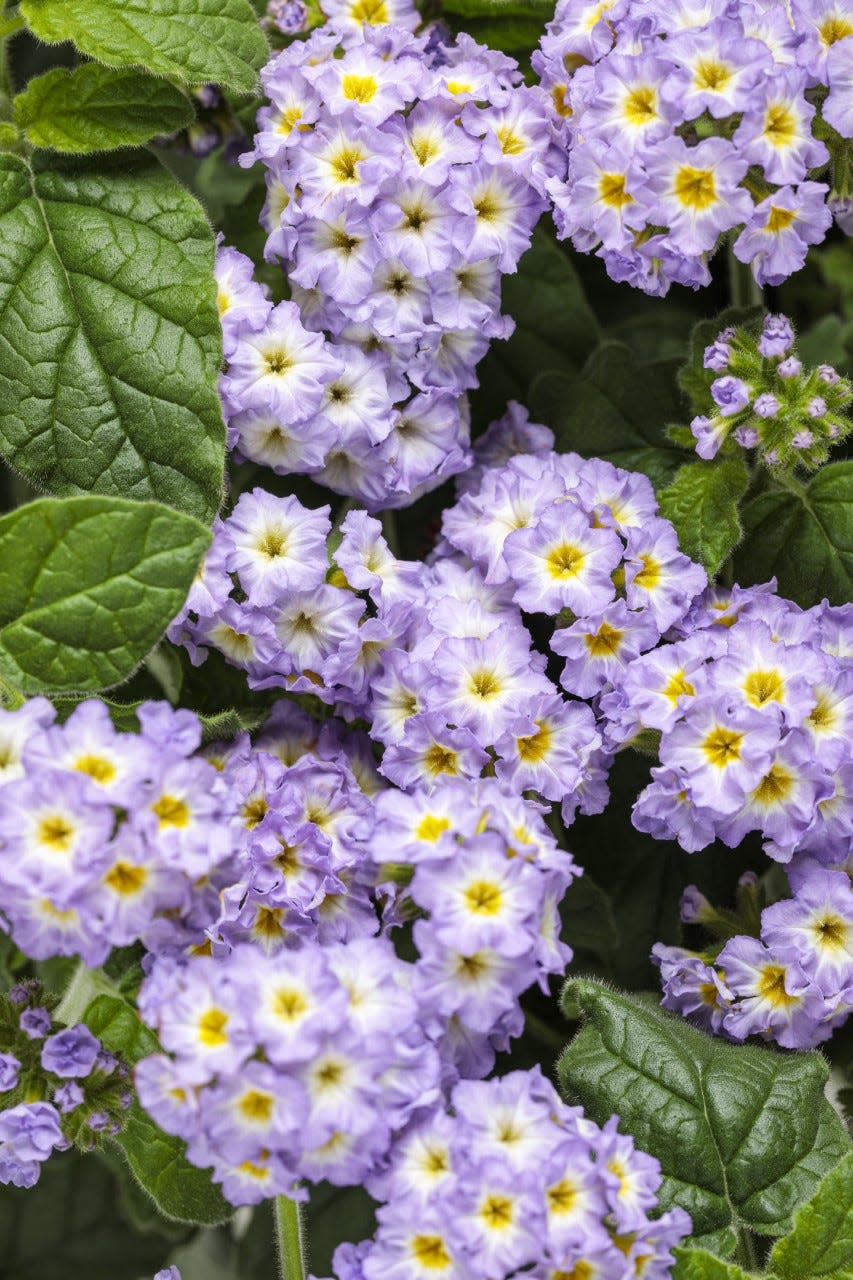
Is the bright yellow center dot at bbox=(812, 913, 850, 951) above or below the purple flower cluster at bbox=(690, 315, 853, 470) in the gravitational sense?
below

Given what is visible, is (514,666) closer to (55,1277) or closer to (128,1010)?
(128,1010)

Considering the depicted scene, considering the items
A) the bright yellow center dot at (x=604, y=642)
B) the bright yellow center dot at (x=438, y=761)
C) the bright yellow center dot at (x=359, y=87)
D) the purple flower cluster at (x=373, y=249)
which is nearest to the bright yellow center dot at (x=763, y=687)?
the bright yellow center dot at (x=604, y=642)

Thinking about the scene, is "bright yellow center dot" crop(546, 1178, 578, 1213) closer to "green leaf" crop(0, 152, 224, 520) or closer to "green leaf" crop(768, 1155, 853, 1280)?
"green leaf" crop(768, 1155, 853, 1280)

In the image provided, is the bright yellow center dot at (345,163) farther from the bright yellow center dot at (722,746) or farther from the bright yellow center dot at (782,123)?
the bright yellow center dot at (722,746)

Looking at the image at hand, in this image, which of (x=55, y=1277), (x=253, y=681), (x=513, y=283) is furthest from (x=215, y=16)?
(x=55, y=1277)

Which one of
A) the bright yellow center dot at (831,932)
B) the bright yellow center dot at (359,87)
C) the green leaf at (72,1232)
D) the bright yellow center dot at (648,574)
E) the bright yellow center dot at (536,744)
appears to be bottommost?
the green leaf at (72,1232)

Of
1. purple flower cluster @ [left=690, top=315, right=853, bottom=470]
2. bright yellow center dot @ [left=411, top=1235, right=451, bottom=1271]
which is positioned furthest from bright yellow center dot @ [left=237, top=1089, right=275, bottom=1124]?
purple flower cluster @ [left=690, top=315, right=853, bottom=470]
